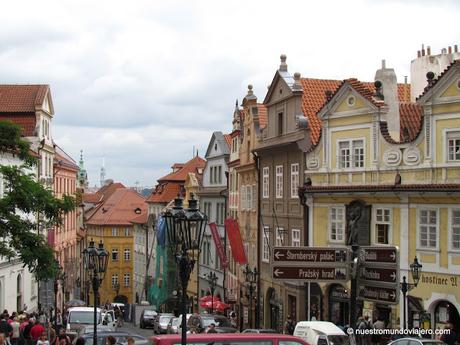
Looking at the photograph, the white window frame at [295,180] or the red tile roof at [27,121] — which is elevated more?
the red tile roof at [27,121]

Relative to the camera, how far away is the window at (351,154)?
35656mm

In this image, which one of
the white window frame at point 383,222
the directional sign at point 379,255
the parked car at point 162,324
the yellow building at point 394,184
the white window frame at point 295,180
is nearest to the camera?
the directional sign at point 379,255

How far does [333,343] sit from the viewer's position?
82.4 feet

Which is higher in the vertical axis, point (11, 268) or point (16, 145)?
point (16, 145)

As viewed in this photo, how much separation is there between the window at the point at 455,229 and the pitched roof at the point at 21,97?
32.5m

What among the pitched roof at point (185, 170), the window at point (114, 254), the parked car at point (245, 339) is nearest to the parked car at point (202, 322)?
the parked car at point (245, 339)

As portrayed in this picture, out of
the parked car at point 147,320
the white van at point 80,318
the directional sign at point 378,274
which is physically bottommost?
the parked car at point 147,320

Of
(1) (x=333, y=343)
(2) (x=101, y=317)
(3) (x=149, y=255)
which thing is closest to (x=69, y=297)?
(3) (x=149, y=255)

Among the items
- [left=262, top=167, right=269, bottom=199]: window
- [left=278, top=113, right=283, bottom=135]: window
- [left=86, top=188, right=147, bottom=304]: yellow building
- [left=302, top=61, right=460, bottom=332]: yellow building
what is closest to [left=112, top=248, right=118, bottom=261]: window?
[left=86, top=188, right=147, bottom=304]: yellow building

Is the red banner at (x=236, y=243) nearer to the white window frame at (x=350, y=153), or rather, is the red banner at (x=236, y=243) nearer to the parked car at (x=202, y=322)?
the parked car at (x=202, y=322)

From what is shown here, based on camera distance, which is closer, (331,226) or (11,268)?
(331,226)

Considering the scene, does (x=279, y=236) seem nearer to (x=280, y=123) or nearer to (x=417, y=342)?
(x=280, y=123)

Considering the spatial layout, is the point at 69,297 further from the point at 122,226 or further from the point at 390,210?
the point at 390,210

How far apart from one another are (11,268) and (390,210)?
A: 2182 centimetres
